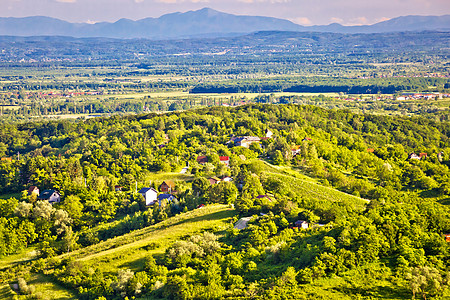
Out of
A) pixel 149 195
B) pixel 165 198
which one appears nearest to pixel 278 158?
pixel 165 198

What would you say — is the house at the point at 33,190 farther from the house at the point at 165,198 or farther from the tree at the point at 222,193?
the tree at the point at 222,193

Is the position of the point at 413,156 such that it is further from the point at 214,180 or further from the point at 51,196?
the point at 51,196

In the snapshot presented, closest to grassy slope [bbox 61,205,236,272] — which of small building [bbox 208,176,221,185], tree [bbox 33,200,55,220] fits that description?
small building [bbox 208,176,221,185]

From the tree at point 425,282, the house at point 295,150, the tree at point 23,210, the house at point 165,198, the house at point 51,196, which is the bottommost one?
the house at point 51,196

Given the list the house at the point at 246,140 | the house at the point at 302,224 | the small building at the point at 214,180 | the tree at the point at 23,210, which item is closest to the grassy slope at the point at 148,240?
the house at the point at 302,224

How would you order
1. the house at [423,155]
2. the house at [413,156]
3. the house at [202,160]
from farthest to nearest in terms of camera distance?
the house at [423,155], the house at [413,156], the house at [202,160]

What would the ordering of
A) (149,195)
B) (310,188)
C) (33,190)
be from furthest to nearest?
(33,190) < (310,188) < (149,195)
